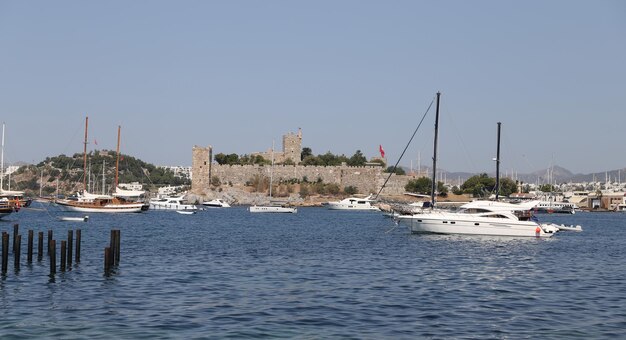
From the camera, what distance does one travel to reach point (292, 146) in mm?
113250

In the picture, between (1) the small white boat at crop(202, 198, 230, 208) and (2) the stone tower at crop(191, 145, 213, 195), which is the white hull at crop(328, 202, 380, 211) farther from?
(2) the stone tower at crop(191, 145, 213, 195)

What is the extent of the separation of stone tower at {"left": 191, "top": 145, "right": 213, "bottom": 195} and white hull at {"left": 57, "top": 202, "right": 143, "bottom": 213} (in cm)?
3679

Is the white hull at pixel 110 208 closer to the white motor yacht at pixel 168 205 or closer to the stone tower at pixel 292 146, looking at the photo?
the white motor yacht at pixel 168 205

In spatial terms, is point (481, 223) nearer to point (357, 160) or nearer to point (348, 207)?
point (348, 207)

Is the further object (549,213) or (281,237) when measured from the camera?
(549,213)

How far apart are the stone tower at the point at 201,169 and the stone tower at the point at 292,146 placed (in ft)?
36.9

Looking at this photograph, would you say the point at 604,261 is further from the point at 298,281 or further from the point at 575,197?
the point at 575,197

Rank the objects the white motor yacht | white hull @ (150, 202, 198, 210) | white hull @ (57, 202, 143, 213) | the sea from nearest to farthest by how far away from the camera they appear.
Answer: the sea < white hull @ (57, 202, 143, 213) < white hull @ (150, 202, 198, 210) < the white motor yacht

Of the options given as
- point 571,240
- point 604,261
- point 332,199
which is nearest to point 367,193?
point 332,199

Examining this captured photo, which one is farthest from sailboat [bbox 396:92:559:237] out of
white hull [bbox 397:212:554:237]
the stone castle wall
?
the stone castle wall

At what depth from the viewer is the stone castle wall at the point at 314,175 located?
353ft

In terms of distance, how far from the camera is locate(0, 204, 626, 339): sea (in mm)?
15828

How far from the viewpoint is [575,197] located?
470ft

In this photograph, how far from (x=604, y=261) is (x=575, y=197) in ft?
386
